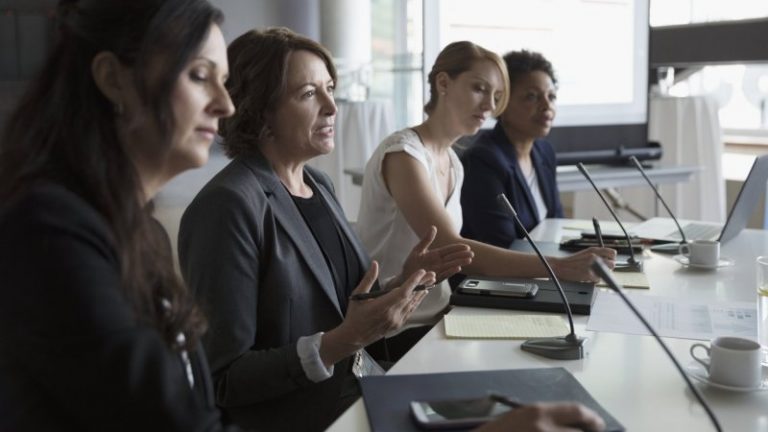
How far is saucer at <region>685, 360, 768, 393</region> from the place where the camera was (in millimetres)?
1206

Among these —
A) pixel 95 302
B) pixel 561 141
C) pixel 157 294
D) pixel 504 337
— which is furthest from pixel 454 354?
pixel 561 141

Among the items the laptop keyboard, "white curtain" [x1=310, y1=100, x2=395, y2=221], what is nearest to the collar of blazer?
the laptop keyboard

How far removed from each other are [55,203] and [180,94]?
0.21 m

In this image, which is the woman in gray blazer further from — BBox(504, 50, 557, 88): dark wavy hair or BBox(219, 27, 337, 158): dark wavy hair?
BBox(504, 50, 557, 88): dark wavy hair

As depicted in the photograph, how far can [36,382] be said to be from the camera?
2.64 ft

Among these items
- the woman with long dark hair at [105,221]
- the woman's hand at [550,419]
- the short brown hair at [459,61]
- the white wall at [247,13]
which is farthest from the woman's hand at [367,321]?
the white wall at [247,13]

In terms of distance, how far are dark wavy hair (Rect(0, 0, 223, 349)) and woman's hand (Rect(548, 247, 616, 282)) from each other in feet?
3.76

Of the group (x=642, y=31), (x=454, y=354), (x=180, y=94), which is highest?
(x=642, y=31)

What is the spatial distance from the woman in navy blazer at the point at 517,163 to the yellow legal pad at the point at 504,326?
859 millimetres

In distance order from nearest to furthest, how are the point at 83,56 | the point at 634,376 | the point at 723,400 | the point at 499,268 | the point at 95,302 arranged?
the point at 95,302
the point at 83,56
the point at 723,400
the point at 634,376
the point at 499,268

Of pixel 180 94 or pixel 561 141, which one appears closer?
pixel 180 94

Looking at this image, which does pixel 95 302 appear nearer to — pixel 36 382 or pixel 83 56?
pixel 36 382

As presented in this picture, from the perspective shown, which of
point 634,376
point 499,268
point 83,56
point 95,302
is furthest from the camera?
point 499,268

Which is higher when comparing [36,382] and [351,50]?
[351,50]
